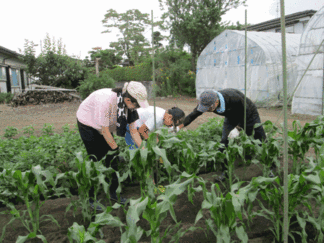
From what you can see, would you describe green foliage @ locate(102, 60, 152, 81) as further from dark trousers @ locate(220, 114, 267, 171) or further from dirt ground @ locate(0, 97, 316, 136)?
dark trousers @ locate(220, 114, 267, 171)

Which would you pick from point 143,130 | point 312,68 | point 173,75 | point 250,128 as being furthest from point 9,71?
point 250,128

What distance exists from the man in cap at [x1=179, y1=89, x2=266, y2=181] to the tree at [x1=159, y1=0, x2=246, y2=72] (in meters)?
12.4

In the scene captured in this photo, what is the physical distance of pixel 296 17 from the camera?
15344 millimetres

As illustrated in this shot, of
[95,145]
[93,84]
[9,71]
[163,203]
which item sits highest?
[9,71]

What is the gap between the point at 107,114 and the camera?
242cm

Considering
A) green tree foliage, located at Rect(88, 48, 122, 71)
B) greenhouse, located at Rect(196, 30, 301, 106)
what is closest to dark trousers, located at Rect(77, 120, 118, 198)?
greenhouse, located at Rect(196, 30, 301, 106)

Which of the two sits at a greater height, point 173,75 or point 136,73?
point 136,73

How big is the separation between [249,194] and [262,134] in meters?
1.75

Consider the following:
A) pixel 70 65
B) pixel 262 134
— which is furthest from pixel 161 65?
pixel 262 134

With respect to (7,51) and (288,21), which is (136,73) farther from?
(288,21)

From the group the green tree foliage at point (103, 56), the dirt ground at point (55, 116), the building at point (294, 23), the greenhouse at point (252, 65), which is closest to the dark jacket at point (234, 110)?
the dirt ground at point (55, 116)

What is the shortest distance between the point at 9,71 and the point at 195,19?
11.3 metres

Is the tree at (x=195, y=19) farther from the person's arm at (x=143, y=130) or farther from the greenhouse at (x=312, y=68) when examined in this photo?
the person's arm at (x=143, y=130)

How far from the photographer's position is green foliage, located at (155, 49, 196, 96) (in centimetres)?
1515
